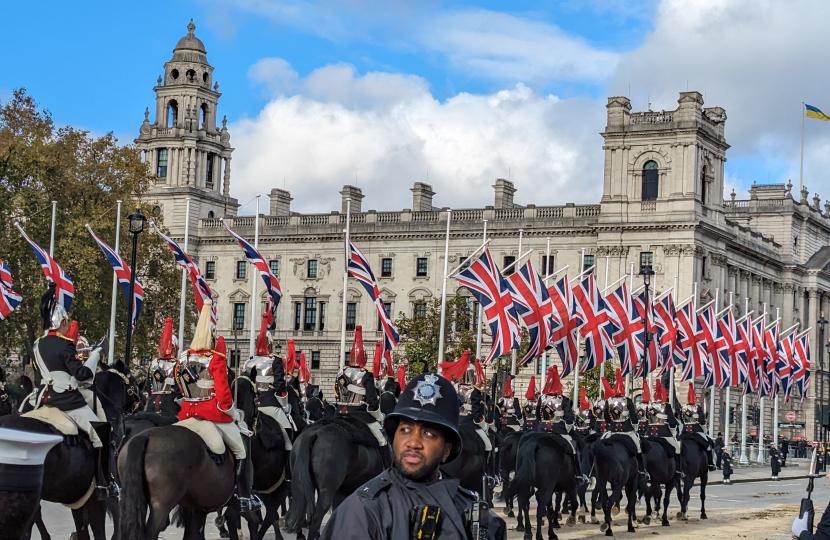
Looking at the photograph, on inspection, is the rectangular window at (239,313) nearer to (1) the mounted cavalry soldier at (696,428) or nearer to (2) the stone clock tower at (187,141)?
(2) the stone clock tower at (187,141)

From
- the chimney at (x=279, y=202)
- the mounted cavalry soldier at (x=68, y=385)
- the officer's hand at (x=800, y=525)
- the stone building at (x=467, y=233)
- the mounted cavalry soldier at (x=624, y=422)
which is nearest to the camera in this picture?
the officer's hand at (x=800, y=525)

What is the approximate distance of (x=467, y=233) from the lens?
285ft

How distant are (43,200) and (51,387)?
37066mm

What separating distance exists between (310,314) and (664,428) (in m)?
67.5

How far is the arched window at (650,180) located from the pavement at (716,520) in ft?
144

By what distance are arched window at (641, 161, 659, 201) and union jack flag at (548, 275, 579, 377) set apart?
1699 inches

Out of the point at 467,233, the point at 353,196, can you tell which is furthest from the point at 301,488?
the point at 353,196

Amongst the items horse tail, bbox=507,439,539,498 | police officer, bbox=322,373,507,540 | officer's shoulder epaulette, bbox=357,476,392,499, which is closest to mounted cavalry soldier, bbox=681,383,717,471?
horse tail, bbox=507,439,539,498

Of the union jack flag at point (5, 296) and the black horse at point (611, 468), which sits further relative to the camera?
the union jack flag at point (5, 296)

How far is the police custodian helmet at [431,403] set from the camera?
229 inches

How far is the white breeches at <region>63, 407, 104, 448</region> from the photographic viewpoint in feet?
46.2

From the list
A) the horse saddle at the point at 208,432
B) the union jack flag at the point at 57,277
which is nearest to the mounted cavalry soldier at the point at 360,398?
the horse saddle at the point at 208,432

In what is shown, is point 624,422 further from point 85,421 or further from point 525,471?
point 85,421

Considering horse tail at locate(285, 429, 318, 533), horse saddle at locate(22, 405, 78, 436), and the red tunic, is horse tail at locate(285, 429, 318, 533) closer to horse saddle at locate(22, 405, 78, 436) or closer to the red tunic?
the red tunic
